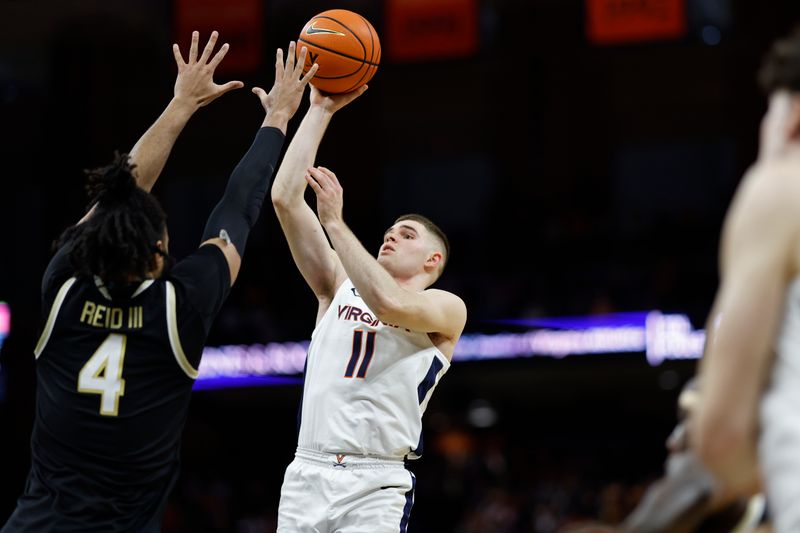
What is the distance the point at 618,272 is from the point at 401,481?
9612 millimetres

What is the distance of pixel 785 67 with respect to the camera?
91.6 inches

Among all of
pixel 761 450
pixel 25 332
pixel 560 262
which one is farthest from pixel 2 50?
pixel 761 450

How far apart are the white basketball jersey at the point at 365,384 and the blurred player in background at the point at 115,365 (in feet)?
4.34

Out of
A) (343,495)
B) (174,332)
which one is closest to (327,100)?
(343,495)

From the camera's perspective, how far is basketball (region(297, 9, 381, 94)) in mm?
5082

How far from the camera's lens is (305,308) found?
14.8 meters

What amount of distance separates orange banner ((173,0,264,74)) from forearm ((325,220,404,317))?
9004 millimetres

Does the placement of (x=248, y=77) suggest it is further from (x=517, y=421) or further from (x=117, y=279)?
(x=117, y=279)

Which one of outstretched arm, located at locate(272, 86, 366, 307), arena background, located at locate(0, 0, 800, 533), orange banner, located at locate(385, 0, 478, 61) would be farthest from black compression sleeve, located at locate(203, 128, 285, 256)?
orange banner, located at locate(385, 0, 478, 61)

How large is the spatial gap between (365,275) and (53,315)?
61.6 inches

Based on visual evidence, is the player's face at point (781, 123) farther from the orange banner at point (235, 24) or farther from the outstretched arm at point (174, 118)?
the orange banner at point (235, 24)

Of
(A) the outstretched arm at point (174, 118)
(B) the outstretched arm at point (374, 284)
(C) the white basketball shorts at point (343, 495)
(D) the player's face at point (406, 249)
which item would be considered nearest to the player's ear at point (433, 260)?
(D) the player's face at point (406, 249)

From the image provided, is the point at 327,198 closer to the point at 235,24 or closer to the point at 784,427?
the point at 784,427

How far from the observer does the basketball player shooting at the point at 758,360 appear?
2.13 m
